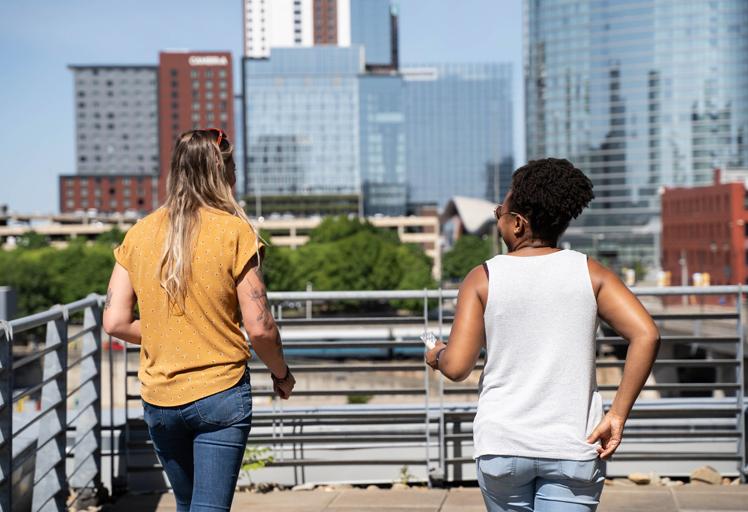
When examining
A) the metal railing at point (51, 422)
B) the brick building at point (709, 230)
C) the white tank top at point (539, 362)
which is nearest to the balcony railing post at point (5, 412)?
the metal railing at point (51, 422)

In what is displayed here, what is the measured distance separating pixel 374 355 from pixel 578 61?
10796cm

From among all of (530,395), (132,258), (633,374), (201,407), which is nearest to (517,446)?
(530,395)

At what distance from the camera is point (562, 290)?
3.02 meters

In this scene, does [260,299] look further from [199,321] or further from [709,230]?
[709,230]

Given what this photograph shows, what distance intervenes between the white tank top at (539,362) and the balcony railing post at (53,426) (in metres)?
3.24

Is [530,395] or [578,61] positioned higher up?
[578,61]

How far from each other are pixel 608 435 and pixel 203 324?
118 cm

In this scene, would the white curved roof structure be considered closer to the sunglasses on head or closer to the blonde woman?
the sunglasses on head

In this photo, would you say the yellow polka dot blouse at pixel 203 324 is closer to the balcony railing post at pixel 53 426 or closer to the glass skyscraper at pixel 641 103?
the balcony railing post at pixel 53 426

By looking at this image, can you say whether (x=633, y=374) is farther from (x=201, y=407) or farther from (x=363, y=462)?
(x=363, y=462)

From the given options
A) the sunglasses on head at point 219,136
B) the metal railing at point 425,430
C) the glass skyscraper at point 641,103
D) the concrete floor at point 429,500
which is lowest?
the concrete floor at point 429,500

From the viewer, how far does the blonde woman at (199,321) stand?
3.29m

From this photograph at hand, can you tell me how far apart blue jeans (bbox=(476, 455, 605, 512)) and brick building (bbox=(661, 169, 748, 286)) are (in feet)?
270

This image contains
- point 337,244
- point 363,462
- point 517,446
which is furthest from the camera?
point 337,244
